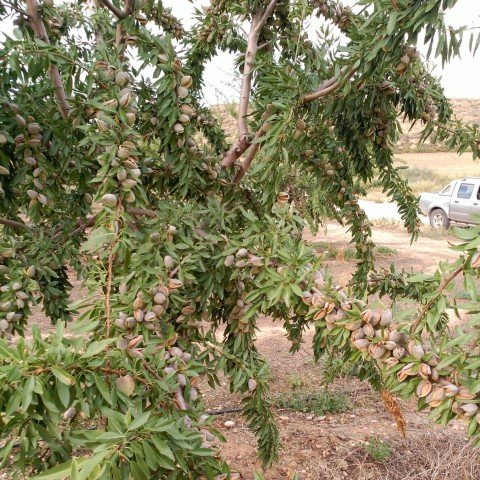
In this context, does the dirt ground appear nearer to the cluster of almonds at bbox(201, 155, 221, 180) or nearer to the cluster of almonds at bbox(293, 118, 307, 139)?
the cluster of almonds at bbox(201, 155, 221, 180)

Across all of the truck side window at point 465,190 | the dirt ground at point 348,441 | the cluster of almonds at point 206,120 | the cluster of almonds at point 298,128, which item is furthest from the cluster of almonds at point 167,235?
the truck side window at point 465,190

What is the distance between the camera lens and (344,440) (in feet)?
10.1

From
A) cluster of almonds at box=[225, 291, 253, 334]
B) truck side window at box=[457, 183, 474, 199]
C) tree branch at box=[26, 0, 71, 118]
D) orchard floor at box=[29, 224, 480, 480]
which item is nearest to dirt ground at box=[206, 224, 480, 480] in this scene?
orchard floor at box=[29, 224, 480, 480]

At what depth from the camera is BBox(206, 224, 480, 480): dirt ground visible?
2631 mm

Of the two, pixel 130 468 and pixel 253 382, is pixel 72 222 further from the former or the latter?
pixel 130 468

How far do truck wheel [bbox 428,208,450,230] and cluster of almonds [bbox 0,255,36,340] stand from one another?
36.3 ft

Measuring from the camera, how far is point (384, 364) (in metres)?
1.01

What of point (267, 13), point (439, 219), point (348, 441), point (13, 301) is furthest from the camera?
point (439, 219)

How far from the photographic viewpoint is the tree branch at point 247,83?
1.64 m

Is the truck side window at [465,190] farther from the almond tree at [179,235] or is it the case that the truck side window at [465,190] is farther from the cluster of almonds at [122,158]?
the cluster of almonds at [122,158]

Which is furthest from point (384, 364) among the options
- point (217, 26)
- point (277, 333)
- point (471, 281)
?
point (277, 333)

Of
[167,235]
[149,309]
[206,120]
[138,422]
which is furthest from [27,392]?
[206,120]

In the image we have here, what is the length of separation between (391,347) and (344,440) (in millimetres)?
2366

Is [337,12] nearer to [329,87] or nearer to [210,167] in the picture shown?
[329,87]
